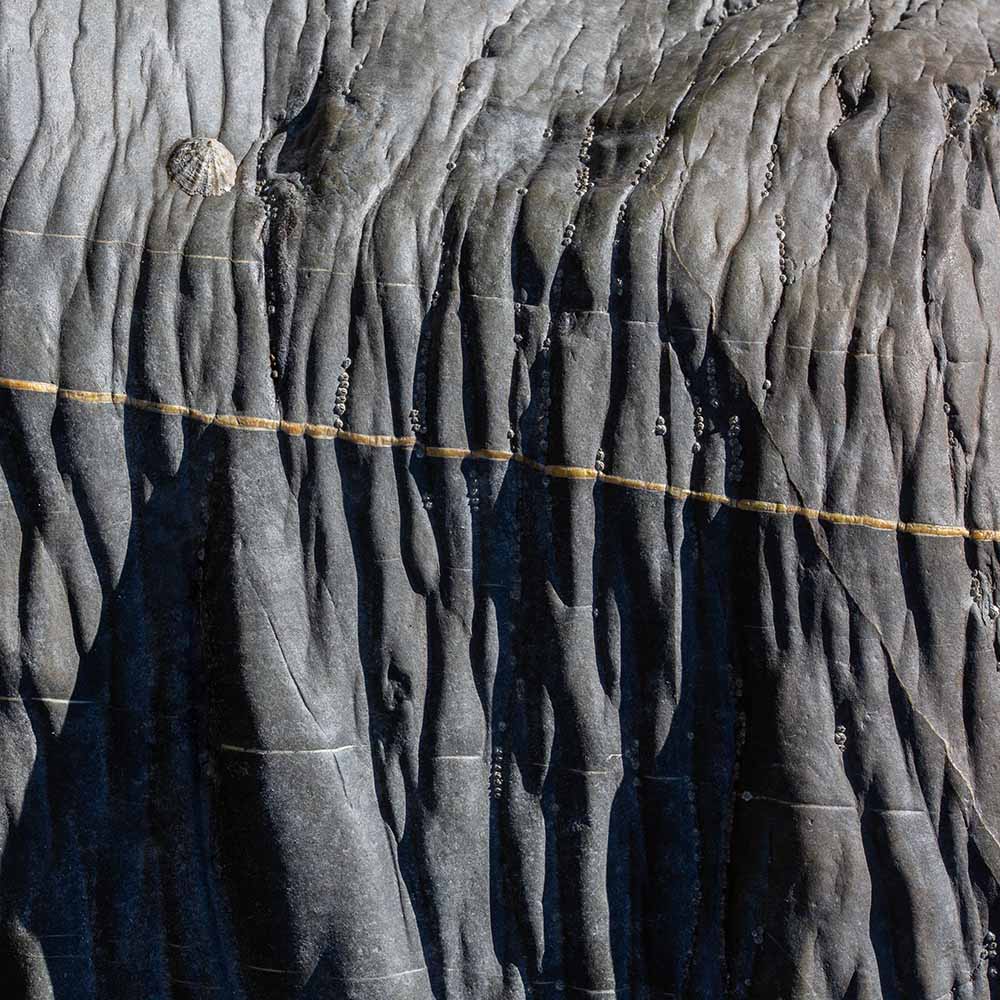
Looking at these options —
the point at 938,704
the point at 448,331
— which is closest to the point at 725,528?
the point at 938,704

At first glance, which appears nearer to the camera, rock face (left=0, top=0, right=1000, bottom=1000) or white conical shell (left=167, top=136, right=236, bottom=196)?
rock face (left=0, top=0, right=1000, bottom=1000)

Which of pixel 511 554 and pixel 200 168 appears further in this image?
pixel 200 168

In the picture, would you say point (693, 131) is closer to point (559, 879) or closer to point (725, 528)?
point (725, 528)

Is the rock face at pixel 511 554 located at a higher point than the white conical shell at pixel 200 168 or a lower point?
lower

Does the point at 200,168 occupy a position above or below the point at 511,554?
above

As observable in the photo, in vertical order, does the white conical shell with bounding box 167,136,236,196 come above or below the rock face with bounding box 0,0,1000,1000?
above
